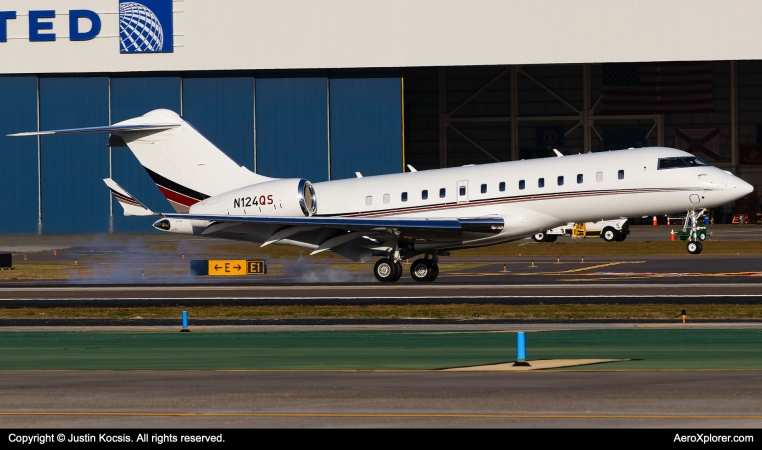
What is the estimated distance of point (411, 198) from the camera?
31125 mm

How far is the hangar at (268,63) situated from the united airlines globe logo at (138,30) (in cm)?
15

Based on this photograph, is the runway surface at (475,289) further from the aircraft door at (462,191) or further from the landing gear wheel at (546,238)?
the landing gear wheel at (546,238)

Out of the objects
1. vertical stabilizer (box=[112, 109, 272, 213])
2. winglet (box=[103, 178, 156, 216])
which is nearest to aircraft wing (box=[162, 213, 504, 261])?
winglet (box=[103, 178, 156, 216])

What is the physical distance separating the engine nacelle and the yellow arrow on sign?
575 cm

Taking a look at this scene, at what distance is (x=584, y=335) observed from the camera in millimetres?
18031

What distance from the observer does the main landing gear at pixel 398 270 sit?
31047 mm

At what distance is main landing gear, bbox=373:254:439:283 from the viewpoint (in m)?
31.0

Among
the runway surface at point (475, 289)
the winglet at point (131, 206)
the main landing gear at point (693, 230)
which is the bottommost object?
the runway surface at point (475, 289)

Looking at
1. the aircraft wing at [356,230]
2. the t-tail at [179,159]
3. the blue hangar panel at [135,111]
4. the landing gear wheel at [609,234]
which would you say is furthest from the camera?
the blue hangar panel at [135,111]

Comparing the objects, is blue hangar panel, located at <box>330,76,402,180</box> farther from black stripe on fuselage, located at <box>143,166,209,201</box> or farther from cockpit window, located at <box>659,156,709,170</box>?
cockpit window, located at <box>659,156,709,170</box>

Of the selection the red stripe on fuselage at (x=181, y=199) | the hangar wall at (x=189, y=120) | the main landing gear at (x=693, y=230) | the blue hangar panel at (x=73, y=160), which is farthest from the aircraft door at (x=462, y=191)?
the blue hangar panel at (x=73, y=160)

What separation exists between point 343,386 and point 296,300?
13.6m

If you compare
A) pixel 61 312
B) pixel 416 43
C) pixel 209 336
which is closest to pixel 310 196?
pixel 61 312

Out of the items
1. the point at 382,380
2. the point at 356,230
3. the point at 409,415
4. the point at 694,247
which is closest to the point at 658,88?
the point at 694,247
